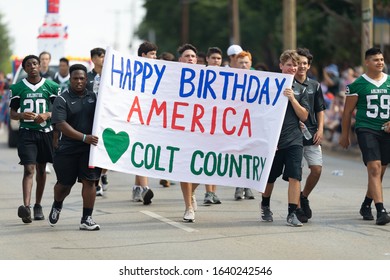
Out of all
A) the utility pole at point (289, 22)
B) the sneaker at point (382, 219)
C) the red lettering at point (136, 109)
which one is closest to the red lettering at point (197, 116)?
the red lettering at point (136, 109)

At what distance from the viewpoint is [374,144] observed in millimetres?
12586

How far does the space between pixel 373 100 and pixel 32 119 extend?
12.8 feet

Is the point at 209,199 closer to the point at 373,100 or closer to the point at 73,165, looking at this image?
the point at 373,100

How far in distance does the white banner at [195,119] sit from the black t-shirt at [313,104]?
0.36 meters

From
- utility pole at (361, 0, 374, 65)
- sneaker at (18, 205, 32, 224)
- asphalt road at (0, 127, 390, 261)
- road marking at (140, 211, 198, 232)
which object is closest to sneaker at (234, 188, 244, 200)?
asphalt road at (0, 127, 390, 261)

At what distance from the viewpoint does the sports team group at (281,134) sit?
11812 millimetres

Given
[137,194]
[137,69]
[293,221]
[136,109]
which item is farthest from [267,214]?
[137,194]

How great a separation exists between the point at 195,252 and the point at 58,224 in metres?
2.77

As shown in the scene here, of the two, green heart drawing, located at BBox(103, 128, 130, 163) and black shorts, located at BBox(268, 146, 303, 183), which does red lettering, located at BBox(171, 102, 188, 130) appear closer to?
green heart drawing, located at BBox(103, 128, 130, 163)

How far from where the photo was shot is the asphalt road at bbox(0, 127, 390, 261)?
10125 mm

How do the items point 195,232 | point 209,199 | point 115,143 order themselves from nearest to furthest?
1. point 195,232
2. point 115,143
3. point 209,199

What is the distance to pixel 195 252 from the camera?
10.2 m

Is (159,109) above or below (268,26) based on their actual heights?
below

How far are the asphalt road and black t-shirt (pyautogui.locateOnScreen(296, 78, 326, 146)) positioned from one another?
3.51 feet
